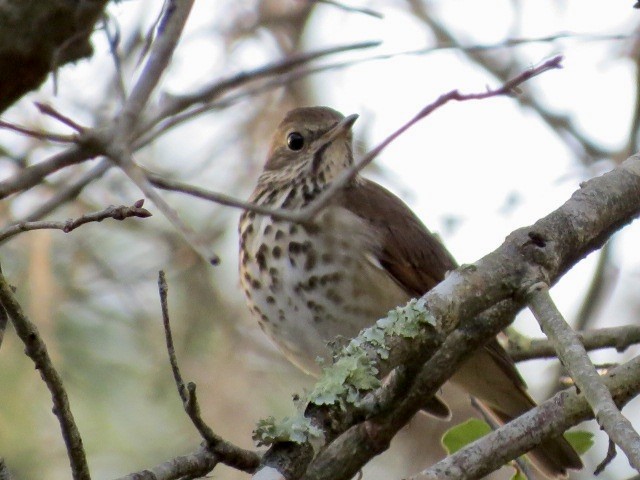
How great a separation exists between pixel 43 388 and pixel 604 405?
4127 mm

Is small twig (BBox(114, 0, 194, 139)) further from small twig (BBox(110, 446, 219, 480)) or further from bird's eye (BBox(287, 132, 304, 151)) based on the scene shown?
bird's eye (BBox(287, 132, 304, 151))

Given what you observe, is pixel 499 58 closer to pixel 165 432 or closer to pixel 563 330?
pixel 165 432

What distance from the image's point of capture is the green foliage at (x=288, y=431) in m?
2.56

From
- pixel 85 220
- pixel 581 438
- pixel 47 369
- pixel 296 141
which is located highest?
pixel 296 141

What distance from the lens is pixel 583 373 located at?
7.95 feet

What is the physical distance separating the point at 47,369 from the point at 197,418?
0.39 m

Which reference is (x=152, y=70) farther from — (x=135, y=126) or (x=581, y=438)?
(x=581, y=438)

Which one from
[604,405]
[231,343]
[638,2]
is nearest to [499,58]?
[231,343]

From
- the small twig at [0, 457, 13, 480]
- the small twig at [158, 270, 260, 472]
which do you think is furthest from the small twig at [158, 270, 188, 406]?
the small twig at [0, 457, 13, 480]

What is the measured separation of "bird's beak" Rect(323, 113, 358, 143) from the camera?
497 cm

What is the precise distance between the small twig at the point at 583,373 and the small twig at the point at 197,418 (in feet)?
2.89

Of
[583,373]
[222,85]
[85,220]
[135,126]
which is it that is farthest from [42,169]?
[583,373]

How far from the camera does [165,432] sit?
21.9 ft

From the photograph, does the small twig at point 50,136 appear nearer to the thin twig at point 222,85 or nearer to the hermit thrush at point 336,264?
the thin twig at point 222,85
